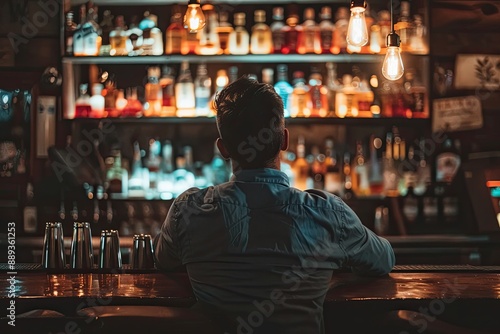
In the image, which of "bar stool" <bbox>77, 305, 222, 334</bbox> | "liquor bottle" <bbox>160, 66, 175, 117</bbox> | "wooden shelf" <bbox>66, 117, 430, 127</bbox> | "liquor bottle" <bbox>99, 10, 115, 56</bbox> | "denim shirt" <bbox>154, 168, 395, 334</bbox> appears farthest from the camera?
"liquor bottle" <bbox>99, 10, 115, 56</bbox>

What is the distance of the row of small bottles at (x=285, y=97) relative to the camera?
162 inches

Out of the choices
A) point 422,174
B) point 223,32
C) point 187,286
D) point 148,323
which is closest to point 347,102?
point 422,174

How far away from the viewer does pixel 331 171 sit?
4223mm

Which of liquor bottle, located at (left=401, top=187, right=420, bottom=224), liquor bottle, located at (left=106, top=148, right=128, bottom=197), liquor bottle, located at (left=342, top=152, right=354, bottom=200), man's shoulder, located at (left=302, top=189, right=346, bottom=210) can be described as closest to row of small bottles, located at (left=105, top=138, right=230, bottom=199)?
liquor bottle, located at (left=106, top=148, right=128, bottom=197)

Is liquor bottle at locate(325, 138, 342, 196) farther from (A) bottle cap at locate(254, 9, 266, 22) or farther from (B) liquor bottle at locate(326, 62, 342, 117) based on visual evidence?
(A) bottle cap at locate(254, 9, 266, 22)

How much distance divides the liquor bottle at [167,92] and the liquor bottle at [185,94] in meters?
0.03

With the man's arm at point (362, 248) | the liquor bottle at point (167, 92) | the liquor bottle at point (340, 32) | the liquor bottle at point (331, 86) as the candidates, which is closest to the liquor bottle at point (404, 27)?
the liquor bottle at point (340, 32)

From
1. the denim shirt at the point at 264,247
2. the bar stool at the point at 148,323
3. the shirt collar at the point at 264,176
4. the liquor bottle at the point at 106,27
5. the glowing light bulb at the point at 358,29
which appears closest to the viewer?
the bar stool at the point at 148,323

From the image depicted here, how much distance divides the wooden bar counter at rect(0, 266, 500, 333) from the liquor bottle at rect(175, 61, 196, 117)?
196 centimetres

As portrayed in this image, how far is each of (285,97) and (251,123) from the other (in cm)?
239

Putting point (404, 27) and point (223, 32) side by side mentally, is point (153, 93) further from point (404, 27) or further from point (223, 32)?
point (404, 27)

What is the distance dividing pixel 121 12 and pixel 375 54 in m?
1.55

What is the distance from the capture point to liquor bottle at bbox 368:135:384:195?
4.17 m

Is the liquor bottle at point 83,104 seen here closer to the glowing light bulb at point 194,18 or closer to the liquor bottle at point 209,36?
the liquor bottle at point 209,36
